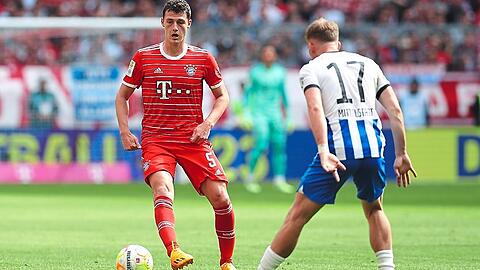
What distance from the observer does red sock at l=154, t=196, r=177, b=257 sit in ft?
30.2

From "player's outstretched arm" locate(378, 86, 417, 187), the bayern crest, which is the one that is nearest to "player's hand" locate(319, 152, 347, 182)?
"player's outstretched arm" locate(378, 86, 417, 187)

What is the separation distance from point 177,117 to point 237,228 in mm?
4985

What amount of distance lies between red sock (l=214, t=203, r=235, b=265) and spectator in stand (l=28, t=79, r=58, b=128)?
1553cm

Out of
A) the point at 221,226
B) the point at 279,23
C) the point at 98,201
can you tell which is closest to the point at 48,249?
the point at 221,226

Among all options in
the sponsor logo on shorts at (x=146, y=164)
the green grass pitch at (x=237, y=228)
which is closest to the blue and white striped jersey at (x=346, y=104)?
the sponsor logo on shorts at (x=146, y=164)

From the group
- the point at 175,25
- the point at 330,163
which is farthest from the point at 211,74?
the point at 330,163

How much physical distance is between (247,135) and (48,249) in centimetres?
1270

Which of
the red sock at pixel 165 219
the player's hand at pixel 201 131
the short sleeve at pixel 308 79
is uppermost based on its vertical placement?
the short sleeve at pixel 308 79

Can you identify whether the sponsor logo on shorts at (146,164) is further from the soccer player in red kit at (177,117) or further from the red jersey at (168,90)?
the red jersey at (168,90)

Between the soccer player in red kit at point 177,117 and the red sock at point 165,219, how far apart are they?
118mm

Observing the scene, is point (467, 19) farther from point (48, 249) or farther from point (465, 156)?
point (48, 249)

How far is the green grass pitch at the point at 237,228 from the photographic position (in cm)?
1101

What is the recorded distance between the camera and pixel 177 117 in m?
9.76

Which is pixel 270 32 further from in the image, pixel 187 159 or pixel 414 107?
pixel 187 159
